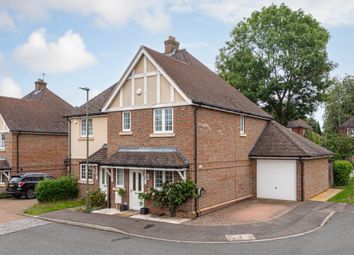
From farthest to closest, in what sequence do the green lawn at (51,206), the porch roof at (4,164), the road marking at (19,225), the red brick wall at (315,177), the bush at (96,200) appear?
the porch roof at (4,164) < the red brick wall at (315,177) < the bush at (96,200) < the green lawn at (51,206) < the road marking at (19,225)

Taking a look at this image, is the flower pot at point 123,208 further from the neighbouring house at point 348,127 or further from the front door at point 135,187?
the neighbouring house at point 348,127

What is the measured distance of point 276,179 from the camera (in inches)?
859

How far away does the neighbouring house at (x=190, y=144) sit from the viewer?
17.4 meters

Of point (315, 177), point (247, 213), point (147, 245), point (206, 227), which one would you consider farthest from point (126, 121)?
point (315, 177)

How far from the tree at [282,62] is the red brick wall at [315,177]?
42.9 feet

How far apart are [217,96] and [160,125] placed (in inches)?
163

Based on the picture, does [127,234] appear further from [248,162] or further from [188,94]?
[248,162]

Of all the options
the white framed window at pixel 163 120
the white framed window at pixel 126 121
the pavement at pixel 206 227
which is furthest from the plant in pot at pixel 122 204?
the white framed window at pixel 163 120

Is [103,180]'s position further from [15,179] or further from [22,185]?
[15,179]

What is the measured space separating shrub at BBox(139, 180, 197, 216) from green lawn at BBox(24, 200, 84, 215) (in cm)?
616

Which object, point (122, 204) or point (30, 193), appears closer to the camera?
point (122, 204)

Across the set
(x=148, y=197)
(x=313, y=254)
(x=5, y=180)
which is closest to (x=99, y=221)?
(x=148, y=197)

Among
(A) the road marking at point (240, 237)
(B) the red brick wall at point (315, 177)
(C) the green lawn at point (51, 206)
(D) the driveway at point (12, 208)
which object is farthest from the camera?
(B) the red brick wall at point (315, 177)

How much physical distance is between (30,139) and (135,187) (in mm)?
15246
